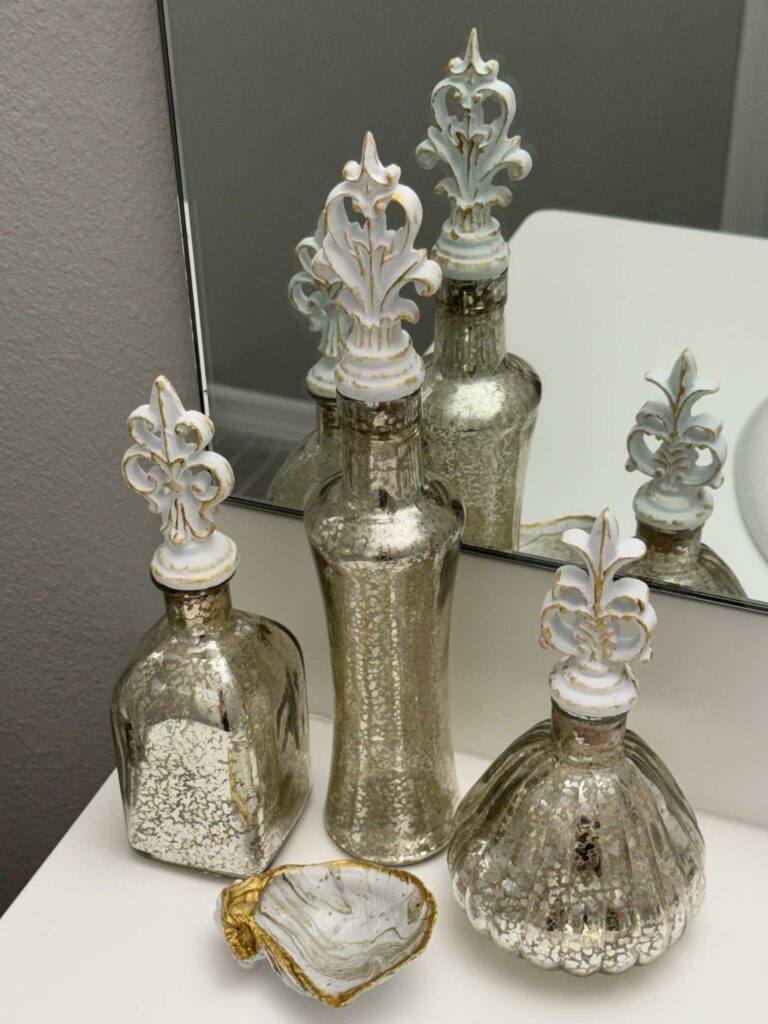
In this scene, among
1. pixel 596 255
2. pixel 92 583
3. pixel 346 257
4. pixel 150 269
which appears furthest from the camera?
pixel 92 583

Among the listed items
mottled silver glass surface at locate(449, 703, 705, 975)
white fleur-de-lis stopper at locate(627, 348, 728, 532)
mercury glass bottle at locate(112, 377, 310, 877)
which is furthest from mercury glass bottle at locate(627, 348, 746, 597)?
mercury glass bottle at locate(112, 377, 310, 877)

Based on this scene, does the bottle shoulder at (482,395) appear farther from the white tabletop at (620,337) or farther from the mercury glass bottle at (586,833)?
the mercury glass bottle at (586,833)

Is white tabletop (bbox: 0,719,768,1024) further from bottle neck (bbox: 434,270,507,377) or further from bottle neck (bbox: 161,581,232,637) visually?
bottle neck (bbox: 434,270,507,377)

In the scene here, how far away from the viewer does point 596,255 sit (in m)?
0.67

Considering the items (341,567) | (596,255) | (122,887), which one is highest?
(596,255)

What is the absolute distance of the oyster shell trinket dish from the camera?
645 millimetres

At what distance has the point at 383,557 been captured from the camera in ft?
2.07

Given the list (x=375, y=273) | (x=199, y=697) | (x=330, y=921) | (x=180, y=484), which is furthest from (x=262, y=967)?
(x=375, y=273)

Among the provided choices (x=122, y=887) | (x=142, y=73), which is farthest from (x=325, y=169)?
(x=122, y=887)

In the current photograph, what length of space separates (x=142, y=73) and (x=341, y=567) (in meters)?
0.32

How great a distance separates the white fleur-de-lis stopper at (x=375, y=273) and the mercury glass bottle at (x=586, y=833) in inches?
4.7

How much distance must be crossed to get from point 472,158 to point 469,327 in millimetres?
85

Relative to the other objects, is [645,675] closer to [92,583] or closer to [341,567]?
[341,567]

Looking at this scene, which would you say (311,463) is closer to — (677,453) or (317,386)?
(317,386)
